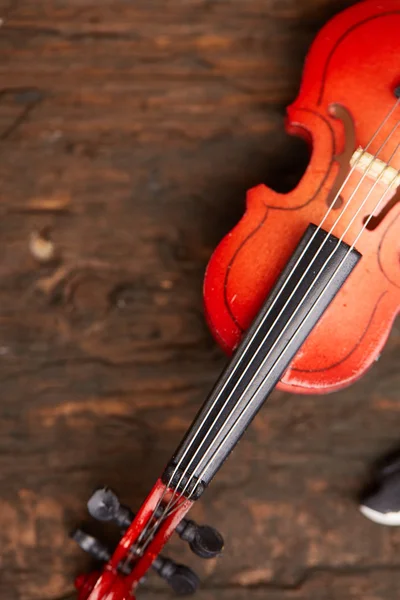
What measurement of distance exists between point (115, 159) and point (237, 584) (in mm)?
1042

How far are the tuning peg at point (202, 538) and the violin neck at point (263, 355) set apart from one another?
6 centimetres

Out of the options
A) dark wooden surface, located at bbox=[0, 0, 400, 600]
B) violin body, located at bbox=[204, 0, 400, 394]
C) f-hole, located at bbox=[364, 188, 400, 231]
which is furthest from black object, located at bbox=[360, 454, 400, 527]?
f-hole, located at bbox=[364, 188, 400, 231]

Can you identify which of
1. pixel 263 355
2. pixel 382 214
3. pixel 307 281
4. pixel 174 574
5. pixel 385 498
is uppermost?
pixel 382 214

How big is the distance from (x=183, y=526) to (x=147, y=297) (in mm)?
549

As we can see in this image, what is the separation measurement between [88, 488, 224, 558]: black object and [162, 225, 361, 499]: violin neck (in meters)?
0.07

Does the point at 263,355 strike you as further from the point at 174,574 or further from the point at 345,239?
the point at 174,574

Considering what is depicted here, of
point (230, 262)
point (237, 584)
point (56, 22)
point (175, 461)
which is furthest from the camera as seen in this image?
point (56, 22)

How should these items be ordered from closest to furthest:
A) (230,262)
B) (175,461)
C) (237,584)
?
(175,461)
(230,262)
(237,584)

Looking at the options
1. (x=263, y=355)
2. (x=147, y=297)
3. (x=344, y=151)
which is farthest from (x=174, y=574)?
(x=344, y=151)

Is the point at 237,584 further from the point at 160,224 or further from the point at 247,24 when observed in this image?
the point at 247,24

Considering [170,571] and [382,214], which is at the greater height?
[382,214]

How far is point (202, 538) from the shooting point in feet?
3.68

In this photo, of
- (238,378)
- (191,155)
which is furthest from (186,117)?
(238,378)

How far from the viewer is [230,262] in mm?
1230
